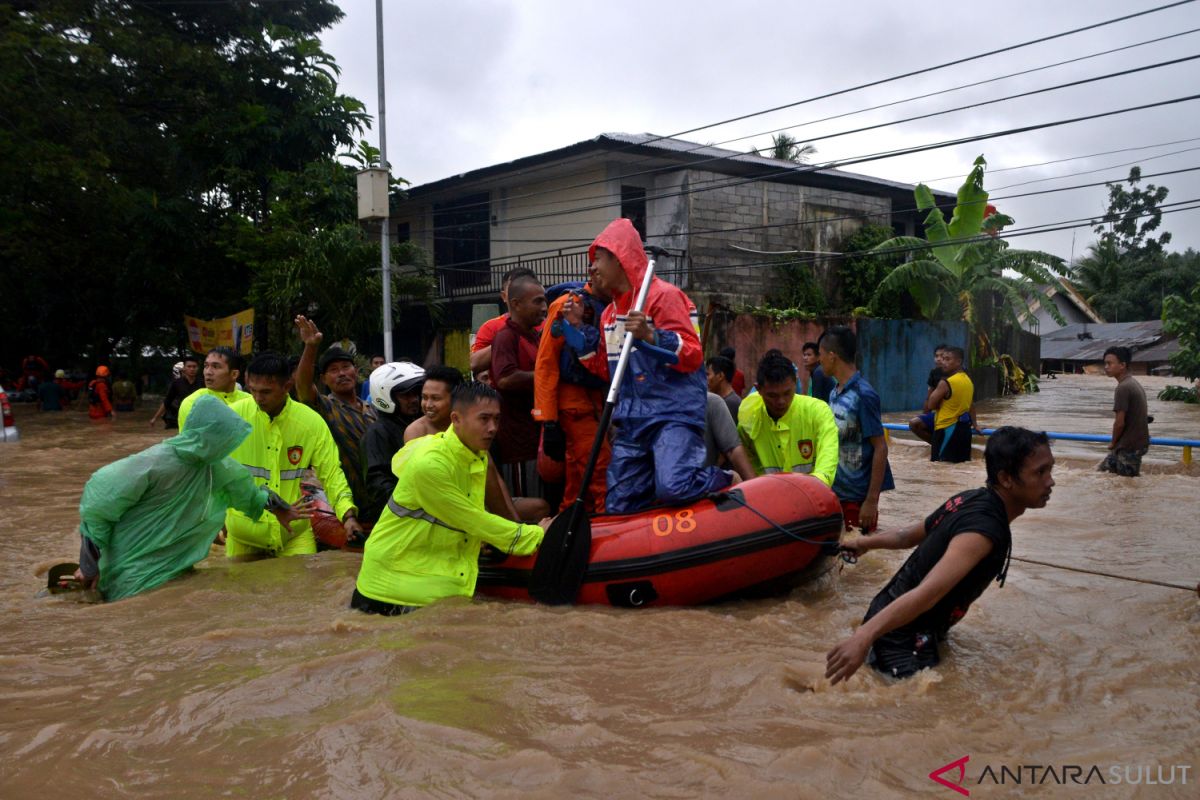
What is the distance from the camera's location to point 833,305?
2072 centimetres

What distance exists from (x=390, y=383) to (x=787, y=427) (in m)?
2.26

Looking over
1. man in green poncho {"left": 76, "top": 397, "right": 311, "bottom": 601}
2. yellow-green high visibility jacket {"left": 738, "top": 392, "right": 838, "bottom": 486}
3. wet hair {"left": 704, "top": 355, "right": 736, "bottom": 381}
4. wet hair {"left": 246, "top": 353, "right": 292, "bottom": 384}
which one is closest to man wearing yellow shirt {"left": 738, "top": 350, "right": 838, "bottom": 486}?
yellow-green high visibility jacket {"left": 738, "top": 392, "right": 838, "bottom": 486}

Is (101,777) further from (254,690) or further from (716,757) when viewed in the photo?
(716,757)

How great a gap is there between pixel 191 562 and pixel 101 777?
2247 millimetres

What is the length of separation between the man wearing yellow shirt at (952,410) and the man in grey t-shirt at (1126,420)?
1.24 metres

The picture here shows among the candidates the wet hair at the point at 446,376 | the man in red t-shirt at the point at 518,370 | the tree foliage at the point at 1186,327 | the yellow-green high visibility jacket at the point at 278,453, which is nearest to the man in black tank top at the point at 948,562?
the wet hair at the point at 446,376

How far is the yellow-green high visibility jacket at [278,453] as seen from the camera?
5.42 meters

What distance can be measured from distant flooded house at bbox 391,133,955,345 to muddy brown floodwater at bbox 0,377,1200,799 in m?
13.3

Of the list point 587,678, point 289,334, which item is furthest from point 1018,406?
point 587,678

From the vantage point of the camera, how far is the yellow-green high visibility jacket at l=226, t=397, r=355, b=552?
5422mm

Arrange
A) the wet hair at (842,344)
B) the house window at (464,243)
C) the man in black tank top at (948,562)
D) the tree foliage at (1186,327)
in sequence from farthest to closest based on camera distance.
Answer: the house window at (464,243)
the tree foliage at (1186,327)
the wet hair at (842,344)
the man in black tank top at (948,562)

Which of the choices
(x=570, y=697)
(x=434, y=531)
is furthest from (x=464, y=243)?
(x=570, y=697)

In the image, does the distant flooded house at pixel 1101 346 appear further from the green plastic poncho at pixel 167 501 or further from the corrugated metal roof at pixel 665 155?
the green plastic poncho at pixel 167 501

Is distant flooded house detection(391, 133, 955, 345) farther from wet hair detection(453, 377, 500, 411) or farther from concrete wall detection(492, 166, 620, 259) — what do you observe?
wet hair detection(453, 377, 500, 411)
